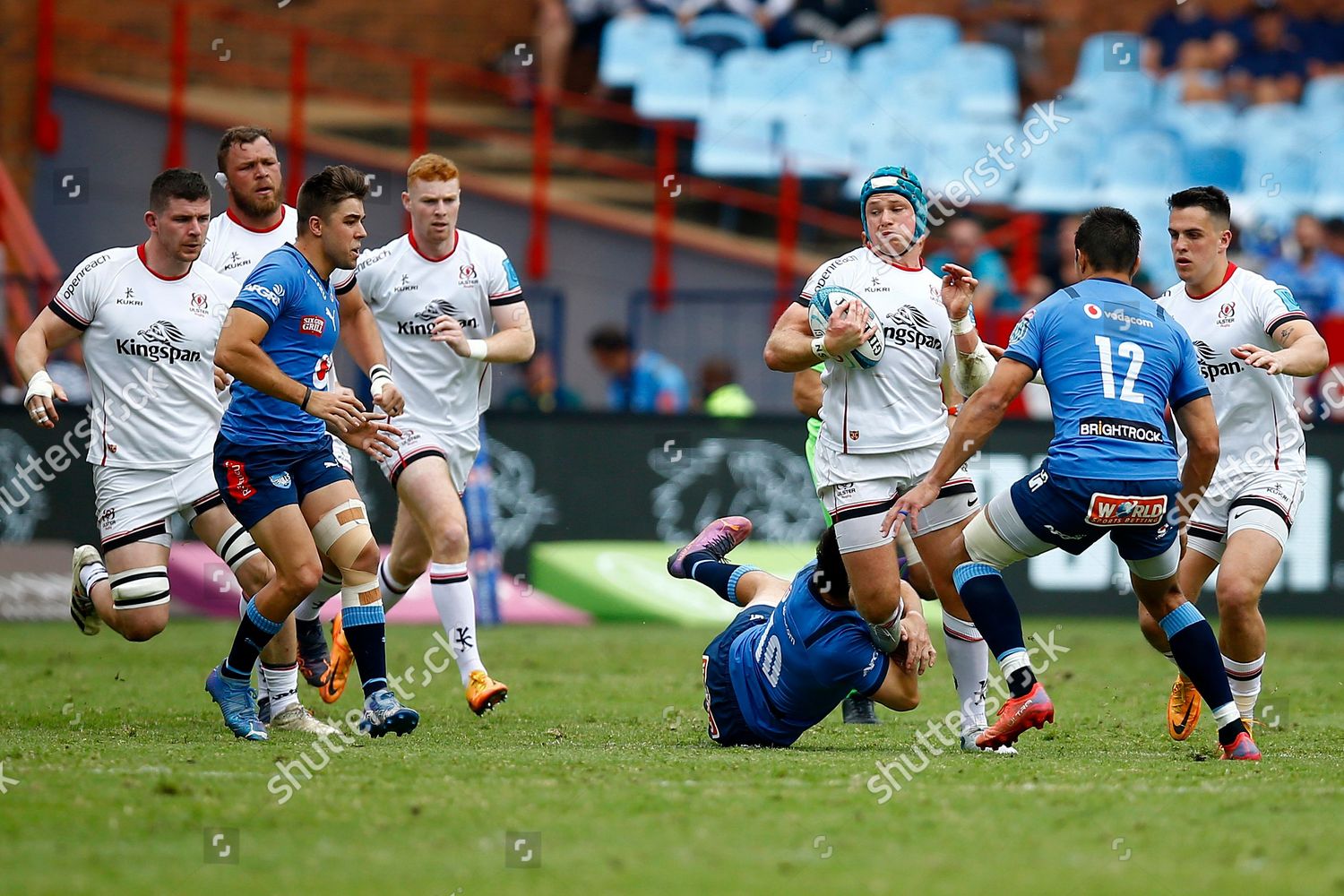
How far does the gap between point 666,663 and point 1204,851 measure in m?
6.80

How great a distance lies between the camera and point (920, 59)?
22.1 m

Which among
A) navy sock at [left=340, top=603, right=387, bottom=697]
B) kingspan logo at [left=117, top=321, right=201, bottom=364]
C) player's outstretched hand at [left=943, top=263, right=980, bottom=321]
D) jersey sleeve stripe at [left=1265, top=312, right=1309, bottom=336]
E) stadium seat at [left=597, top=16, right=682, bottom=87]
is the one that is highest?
stadium seat at [left=597, top=16, right=682, bottom=87]

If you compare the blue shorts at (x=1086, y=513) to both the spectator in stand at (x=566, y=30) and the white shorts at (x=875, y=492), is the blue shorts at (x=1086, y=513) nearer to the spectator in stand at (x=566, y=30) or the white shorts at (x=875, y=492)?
the white shorts at (x=875, y=492)

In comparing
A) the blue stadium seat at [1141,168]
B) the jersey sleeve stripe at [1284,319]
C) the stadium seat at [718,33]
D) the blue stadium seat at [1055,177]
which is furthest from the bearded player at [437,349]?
the stadium seat at [718,33]

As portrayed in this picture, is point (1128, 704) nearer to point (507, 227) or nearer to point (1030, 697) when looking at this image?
point (1030, 697)

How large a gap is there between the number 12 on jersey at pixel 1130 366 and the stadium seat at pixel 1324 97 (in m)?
16.2

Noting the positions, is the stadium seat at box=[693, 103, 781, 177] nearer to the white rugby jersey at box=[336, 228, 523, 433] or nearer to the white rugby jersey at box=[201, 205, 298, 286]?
the white rugby jersey at box=[336, 228, 523, 433]

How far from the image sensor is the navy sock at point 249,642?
25.2 feet

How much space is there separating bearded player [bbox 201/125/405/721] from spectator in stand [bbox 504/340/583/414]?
7.29 metres

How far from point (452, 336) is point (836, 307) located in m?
2.18

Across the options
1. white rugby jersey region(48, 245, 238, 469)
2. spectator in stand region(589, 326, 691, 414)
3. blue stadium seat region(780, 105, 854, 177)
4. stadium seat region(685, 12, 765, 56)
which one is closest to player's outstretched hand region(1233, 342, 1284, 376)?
white rugby jersey region(48, 245, 238, 469)

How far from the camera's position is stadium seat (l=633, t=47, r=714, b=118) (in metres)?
21.1

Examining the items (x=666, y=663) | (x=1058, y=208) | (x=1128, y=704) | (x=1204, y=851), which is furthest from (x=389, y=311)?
(x=1058, y=208)

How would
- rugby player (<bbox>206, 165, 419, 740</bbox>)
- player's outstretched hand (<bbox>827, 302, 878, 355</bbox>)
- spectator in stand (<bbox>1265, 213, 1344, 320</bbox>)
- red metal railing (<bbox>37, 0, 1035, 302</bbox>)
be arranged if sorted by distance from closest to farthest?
player's outstretched hand (<bbox>827, 302, 878, 355</bbox>), rugby player (<bbox>206, 165, 419, 740</bbox>), spectator in stand (<bbox>1265, 213, 1344, 320</bbox>), red metal railing (<bbox>37, 0, 1035, 302</bbox>)
